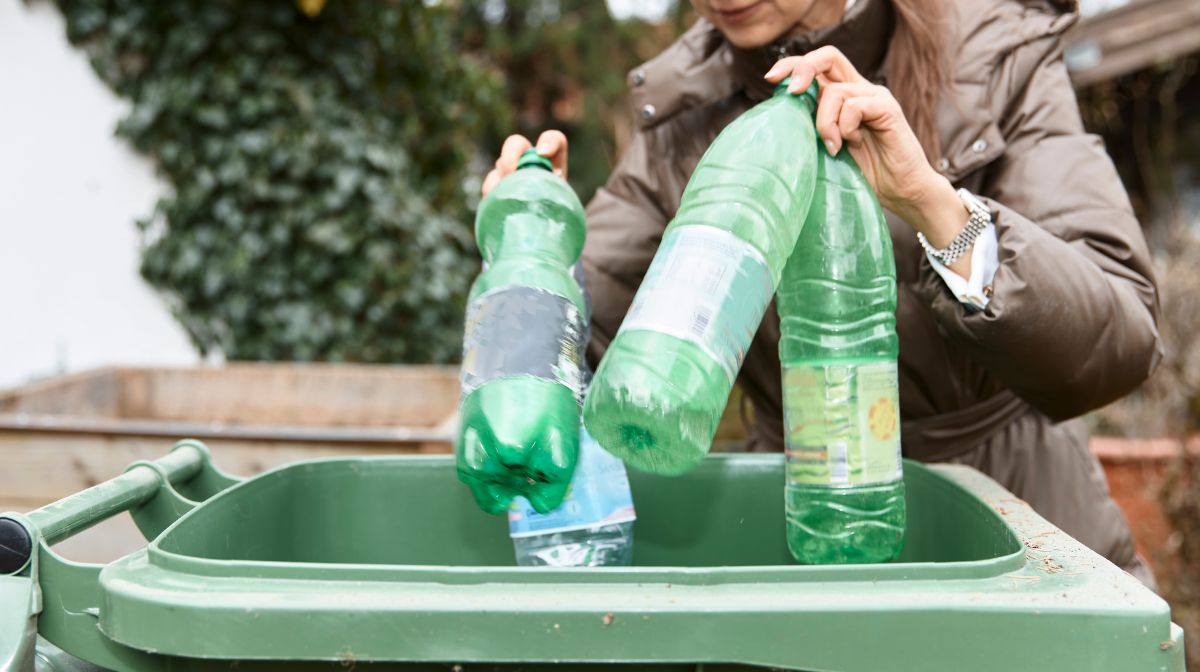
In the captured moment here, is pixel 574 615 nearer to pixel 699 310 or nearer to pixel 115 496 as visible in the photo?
pixel 699 310

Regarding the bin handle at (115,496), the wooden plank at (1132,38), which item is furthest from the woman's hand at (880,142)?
the wooden plank at (1132,38)

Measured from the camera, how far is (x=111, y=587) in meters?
1.01

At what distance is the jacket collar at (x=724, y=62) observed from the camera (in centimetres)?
159

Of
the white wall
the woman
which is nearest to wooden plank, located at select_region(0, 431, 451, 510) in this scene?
the woman

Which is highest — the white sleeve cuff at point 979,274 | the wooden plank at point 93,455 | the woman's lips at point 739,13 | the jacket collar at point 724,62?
the woman's lips at point 739,13

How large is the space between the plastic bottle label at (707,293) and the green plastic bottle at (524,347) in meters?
0.18

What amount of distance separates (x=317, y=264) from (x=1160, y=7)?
14.8ft

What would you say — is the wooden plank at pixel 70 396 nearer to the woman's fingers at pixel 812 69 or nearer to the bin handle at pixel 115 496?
the bin handle at pixel 115 496

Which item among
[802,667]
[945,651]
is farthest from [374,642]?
[945,651]

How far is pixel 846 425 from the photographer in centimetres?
125

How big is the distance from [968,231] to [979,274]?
0.05 meters

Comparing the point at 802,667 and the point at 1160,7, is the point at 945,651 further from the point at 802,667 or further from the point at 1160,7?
the point at 1160,7

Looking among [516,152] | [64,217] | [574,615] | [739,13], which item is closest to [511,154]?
[516,152]

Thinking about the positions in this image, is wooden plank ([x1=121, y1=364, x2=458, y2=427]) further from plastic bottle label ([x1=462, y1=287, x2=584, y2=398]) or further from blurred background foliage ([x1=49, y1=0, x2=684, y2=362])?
plastic bottle label ([x1=462, y1=287, x2=584, y2=398])
